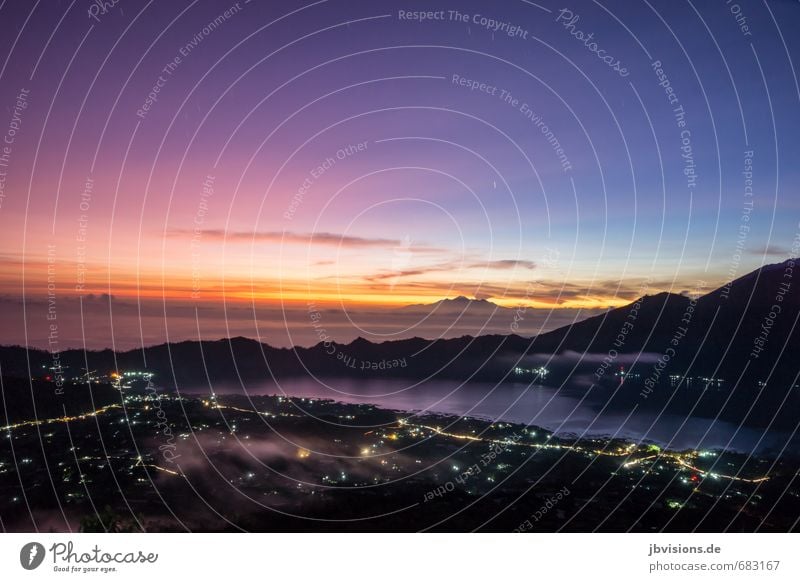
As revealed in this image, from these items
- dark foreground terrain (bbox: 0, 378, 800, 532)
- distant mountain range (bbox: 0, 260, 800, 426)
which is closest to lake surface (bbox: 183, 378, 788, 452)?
distant mountain range (bbox: 0, 260, 800, 426)

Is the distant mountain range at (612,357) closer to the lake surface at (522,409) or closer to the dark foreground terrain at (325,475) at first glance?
the lake surface at (522,409)

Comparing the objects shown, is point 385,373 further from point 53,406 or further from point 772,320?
point 772,320

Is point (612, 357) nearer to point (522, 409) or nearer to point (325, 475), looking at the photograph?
point (522, 409)

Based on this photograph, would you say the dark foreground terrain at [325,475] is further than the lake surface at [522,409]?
No


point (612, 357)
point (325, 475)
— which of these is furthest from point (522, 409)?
point (325, 475)

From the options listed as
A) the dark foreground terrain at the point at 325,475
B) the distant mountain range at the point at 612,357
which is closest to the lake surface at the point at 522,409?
the distant mountain range at the point at 612,357

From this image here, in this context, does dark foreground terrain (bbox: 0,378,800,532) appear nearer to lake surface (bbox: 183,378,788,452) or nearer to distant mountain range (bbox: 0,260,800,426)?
lake surface (bbox: 183,378,788,452)
